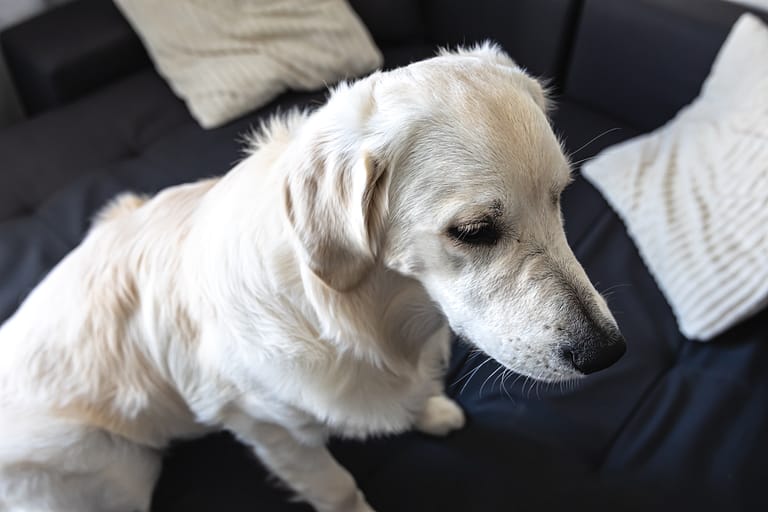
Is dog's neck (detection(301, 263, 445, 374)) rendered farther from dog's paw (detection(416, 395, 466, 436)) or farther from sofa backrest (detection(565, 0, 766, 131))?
sofa backrest (detection(565, 0, 766, 131))

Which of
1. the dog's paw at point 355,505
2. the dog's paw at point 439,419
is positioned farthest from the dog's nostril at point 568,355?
the dog's paw at point 355,505

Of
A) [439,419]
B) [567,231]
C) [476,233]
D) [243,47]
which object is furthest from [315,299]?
[243,47]

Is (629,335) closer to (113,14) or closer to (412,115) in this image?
(412,115)

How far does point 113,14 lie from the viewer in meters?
2.02

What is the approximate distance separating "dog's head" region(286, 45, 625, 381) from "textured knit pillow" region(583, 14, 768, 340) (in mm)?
Answer: 586

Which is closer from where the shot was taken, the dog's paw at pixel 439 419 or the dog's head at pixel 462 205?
the dog's head at pixel 462 205

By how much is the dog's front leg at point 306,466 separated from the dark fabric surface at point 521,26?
51.9 inches

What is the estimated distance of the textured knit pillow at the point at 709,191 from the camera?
1363 millimetres

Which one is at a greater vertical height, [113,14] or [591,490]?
[113,14]

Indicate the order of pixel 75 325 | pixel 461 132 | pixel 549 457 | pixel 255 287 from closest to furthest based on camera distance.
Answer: pixel 461 132 → pixel 255 287 → pixel 75 325 → pixel 549 457

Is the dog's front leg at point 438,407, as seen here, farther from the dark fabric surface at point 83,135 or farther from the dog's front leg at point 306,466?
the dark fabric surface at point 83,135

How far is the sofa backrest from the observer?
1.68 meters

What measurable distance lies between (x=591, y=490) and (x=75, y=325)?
0.98 meters

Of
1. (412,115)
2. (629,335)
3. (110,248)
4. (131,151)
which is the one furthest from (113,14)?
(629,335)
